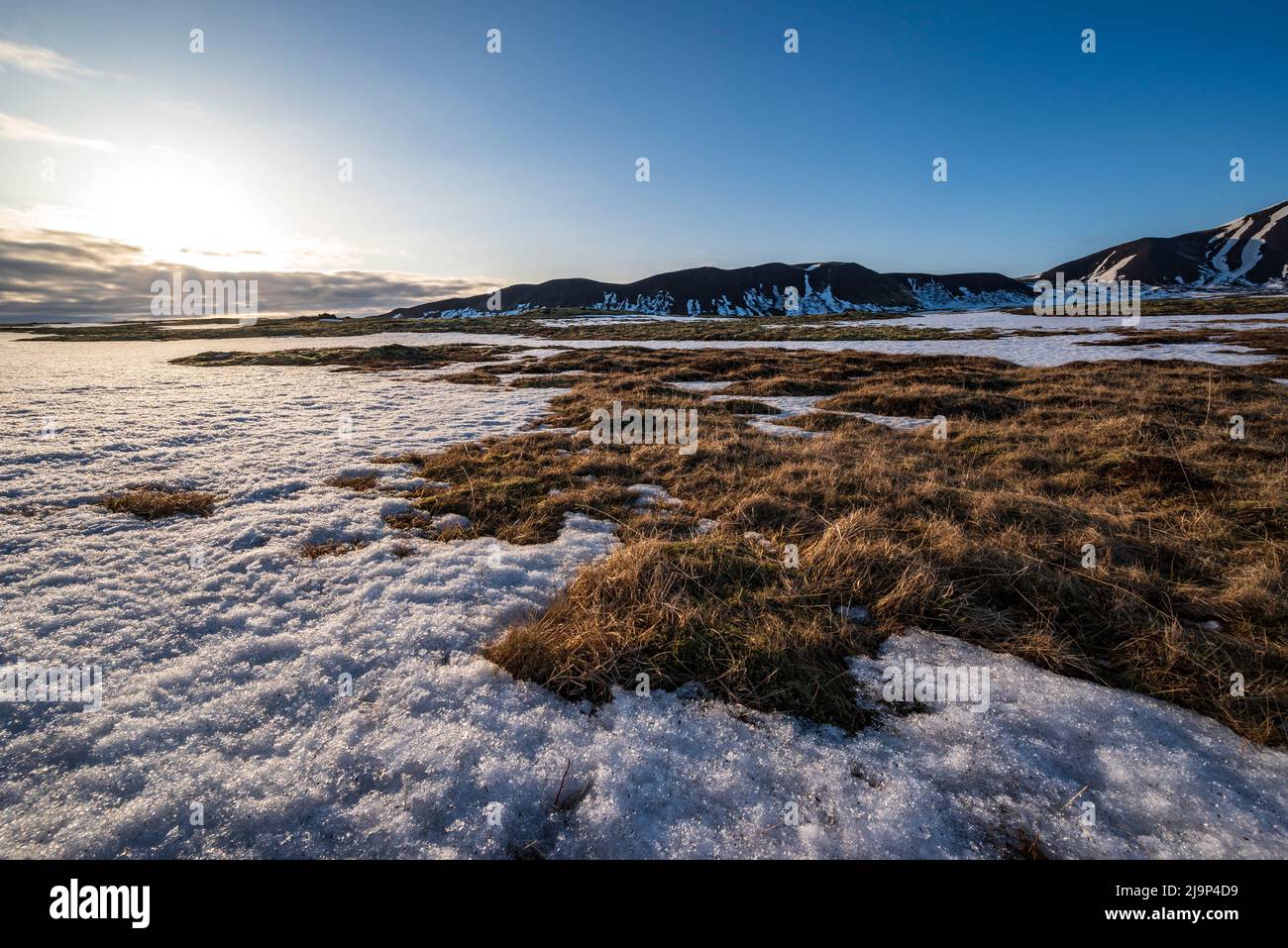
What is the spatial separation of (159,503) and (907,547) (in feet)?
33.6

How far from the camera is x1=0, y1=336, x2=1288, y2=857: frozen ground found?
105 inches

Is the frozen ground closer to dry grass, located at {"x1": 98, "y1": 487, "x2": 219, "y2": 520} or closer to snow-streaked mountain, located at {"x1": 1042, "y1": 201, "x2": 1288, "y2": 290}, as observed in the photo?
dry grass, located at {"x1": 98, "y1": 487, "x2": 219, "y2": 520}

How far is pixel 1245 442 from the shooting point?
9648 mm

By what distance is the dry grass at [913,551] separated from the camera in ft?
12.7

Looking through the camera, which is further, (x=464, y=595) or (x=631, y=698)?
(x=464, y=595)

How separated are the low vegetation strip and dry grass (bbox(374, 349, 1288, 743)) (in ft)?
0.08

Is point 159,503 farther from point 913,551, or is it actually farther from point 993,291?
point 993,291

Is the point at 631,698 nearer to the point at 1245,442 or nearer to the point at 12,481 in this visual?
the point at 12,481

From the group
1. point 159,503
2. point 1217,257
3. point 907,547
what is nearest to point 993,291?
point 1217,257

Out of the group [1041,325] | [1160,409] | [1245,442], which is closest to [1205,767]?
[1245,442]

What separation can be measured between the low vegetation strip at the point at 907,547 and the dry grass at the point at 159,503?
9.92 feet

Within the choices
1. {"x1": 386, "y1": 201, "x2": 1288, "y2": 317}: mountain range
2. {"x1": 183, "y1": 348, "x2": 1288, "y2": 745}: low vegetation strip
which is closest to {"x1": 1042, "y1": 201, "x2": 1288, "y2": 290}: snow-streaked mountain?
{"x1": 386, "y1": 201, "x2": 1288, "y2": 317}: mountain range

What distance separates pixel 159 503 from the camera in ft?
24.1
